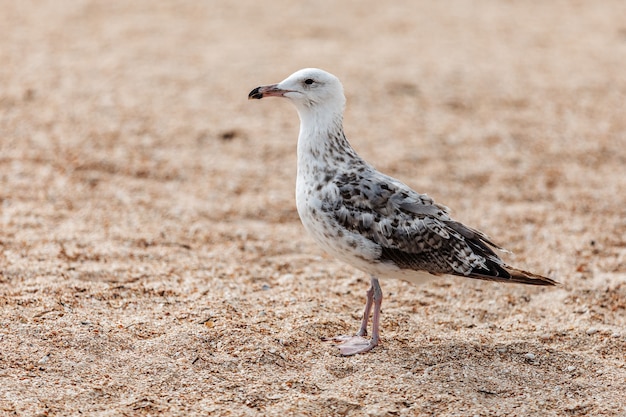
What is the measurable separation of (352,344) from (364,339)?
0.12 meters

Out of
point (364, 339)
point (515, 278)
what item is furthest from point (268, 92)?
point (515, 278)

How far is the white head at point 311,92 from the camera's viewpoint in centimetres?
530

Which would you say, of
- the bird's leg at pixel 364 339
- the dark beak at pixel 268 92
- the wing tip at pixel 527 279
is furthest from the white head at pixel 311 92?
the wing tip at pixel 527 279

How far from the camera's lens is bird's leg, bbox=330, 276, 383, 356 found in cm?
497

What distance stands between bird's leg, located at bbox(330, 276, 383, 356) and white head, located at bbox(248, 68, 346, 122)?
43.2 inches

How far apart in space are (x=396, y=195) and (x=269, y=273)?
1.46 meters

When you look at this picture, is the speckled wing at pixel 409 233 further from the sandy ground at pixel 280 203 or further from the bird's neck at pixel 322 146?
the sandy ground at pixel 280 203

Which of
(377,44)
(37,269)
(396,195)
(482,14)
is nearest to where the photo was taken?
(396,195)

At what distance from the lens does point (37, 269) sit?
5.80 m

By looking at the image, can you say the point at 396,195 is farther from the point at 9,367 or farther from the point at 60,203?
the point at 60,203

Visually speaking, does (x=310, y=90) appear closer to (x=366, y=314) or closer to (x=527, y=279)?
(x=366, y=314)

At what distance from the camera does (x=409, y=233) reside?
195 inches

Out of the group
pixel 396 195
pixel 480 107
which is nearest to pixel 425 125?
pixel 480 107

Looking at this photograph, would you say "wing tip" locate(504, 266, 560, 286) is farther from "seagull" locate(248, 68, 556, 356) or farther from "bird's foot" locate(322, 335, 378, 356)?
"bird's foot" locate(322, 335, 378, 356)
